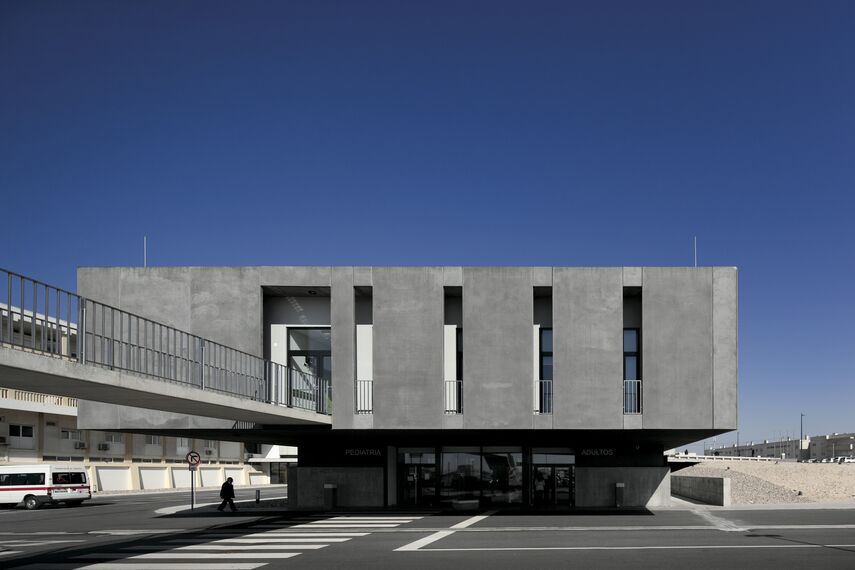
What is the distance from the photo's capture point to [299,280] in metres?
28.3

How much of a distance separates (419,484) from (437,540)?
44.3ft

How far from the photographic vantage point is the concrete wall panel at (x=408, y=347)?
27.4 meters

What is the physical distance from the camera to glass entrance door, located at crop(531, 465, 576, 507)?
34375 millimetres

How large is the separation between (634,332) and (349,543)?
1366 centimetres

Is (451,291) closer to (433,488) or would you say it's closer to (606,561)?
(433,488)

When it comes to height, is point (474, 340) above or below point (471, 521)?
above

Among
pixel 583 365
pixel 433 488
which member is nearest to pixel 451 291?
pixel 583 365

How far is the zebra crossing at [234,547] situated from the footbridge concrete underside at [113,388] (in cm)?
319

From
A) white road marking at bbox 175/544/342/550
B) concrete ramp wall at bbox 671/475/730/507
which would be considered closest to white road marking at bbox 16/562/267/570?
white road marking at bbox 175/544/342/550

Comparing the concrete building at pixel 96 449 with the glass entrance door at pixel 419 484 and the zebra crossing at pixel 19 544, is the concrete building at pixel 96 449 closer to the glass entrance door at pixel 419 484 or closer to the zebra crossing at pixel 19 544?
the glass entrance door at pixel 419 484

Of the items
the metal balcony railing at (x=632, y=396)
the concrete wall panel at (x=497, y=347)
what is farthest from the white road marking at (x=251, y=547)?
the metal balcony railing at (x=632, y=396)

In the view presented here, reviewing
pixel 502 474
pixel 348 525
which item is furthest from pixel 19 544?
pixel 502 474

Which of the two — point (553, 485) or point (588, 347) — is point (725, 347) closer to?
point (588, 347)

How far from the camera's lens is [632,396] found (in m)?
28.0
